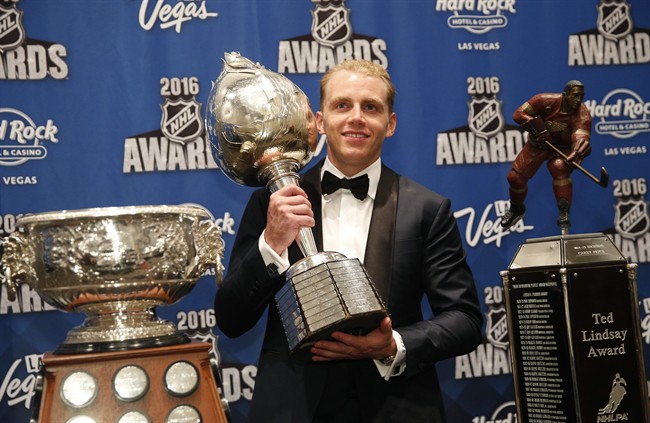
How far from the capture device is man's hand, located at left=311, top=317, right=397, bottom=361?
2168mm

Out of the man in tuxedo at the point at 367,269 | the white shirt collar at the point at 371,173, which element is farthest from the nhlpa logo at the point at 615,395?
the white shirt collar at the point at 371,173

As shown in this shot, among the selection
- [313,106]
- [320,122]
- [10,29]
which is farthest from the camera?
[313,106]

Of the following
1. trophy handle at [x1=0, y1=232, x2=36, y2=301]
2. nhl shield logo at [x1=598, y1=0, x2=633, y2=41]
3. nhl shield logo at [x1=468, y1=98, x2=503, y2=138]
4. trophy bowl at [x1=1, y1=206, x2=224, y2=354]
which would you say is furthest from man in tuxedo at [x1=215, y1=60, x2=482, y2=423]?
nhl shield logo at [x1=598, y1=0, x2=633, y2=41]

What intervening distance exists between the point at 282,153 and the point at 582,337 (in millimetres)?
1160

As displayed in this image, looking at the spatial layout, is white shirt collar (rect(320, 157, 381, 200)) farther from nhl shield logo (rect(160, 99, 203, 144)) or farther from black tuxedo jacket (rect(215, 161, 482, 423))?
nhl shield logo (rect(160, 99, 203, 144))

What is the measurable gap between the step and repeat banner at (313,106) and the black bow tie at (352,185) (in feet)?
2.85

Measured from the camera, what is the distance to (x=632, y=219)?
3795 mm

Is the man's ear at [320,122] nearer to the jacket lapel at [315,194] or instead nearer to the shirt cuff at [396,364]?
the jacket lapel at [315,194]

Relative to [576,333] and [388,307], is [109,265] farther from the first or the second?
[576,333]

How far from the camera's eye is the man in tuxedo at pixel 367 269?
2.37 meters

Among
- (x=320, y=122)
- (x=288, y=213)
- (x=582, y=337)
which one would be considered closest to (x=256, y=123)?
(x=288, y=213)

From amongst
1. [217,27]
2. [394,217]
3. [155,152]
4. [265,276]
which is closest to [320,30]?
[217,27]

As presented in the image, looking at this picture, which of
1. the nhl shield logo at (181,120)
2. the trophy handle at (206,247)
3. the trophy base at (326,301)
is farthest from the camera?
the nhl shield logo at (181,120)

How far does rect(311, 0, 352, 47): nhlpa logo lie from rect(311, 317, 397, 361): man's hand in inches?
67.0
